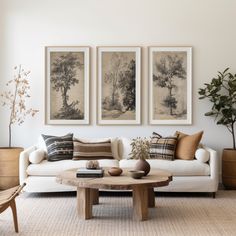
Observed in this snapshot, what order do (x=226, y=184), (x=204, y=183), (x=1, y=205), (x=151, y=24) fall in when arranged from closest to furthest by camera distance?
(x=1, y=205), (x=204, y=183), (x=226, y=184), (x=151, y=24)

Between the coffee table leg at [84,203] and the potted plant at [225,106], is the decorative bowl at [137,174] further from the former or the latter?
the potted plant at [225,106]

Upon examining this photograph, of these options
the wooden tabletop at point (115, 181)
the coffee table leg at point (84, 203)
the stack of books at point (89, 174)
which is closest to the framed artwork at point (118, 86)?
the wooden tabletop at point (115, 181)

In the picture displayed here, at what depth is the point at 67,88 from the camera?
7.15 metres

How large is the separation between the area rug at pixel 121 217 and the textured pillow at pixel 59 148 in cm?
54

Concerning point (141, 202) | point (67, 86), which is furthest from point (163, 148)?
point (67, 86)

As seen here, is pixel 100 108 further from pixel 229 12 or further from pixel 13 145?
pixel 229 12

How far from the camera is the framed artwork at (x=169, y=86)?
7098 mm

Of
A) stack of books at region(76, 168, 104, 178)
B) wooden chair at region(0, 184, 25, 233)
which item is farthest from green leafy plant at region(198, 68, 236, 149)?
wooden chair at region(0, 184, 25, 233)

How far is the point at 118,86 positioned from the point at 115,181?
8.75 feet

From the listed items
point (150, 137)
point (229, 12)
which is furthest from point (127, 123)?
point (229, 12)

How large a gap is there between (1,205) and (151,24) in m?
4.12

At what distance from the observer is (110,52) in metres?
7.13

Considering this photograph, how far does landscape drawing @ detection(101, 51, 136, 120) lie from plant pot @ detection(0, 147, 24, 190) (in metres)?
1.53

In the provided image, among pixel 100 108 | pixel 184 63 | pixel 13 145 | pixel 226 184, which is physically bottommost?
pixel 226 184
